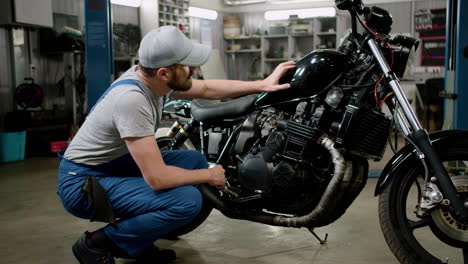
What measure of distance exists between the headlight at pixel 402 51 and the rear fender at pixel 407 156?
1.08ft

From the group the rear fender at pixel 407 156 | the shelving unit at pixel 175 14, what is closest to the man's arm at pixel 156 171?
the rear fender at pixel 407 156

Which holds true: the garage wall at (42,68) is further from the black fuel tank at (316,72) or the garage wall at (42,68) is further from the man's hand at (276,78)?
the black fuel tank at (316,72)

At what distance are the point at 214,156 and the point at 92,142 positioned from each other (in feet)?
2.63

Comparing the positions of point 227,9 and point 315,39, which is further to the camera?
point 227,9

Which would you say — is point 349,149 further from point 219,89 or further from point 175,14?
point 175,14

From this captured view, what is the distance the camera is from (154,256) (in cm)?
252

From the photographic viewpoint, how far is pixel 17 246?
2.86 meters

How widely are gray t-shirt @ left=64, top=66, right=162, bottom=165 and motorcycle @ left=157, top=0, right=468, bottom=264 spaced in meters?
0.59

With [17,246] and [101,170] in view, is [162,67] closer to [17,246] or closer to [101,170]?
[101,170]

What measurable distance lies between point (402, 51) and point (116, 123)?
1.29m

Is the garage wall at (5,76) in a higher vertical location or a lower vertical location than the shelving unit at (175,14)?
lower

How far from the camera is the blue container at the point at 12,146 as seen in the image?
20.4ft

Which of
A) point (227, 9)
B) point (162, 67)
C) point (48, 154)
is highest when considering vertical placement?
point (227, 9)

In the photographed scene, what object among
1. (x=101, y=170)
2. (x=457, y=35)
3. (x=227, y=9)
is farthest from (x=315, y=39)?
(x=101, y=170)
